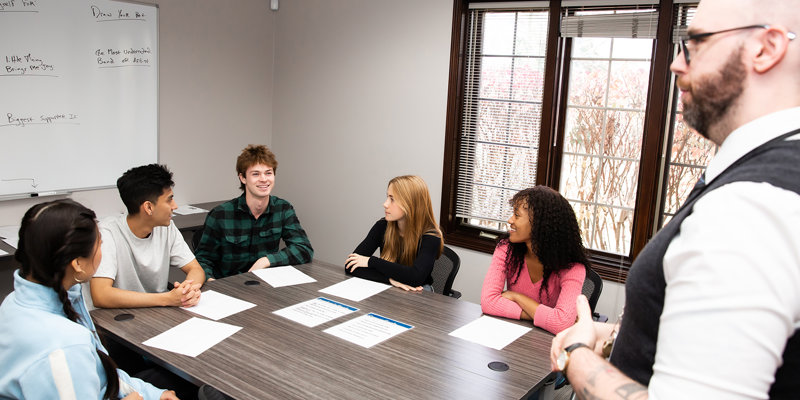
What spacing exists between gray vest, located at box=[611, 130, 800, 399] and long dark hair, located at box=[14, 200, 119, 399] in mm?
1353

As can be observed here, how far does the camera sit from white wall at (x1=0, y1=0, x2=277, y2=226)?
422 cm

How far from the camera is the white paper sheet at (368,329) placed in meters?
1.97

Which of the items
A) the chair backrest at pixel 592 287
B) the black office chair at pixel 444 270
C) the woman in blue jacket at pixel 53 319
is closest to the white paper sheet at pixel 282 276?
the black office chair at pixel 444 270

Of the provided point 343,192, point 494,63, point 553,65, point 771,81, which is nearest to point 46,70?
point 343,192

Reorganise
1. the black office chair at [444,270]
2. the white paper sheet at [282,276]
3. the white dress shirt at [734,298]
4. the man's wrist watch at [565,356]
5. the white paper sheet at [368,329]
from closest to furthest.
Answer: the white dress shirt at [734,298], the man's wrist watch at [565,356], the white paper sheet at [368,329], the white paper sheet at [282,276], the black office chair at [444,270]

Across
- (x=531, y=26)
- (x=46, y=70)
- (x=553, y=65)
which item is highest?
(x=531, y=26)

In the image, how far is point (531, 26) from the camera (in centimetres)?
374

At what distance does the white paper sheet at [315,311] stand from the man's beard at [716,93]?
5.19 ft

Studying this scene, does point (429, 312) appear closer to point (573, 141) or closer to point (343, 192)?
point (573, 141)

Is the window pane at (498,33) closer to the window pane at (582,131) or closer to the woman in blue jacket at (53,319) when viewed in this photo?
the window pane at (582,131)

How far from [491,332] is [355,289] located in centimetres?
72

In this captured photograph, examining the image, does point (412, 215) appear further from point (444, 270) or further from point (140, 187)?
point (140, 187)

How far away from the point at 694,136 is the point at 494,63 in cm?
135

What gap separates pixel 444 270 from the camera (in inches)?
119
